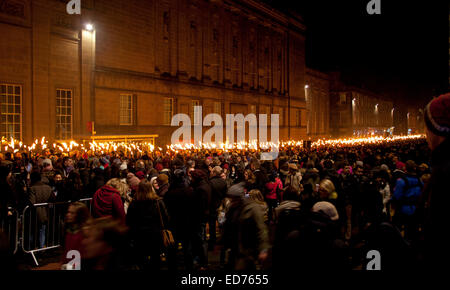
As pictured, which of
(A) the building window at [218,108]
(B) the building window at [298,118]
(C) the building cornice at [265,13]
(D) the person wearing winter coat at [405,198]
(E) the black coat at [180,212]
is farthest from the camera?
(B) the building window at [298,118]

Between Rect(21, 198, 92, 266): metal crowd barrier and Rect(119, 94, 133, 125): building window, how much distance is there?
22.1m

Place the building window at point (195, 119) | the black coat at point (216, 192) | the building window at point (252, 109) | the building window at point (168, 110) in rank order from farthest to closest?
the building window at point (252, 109), the building window at point (195, 119), the building window at point (168, 110), the black coat at point (216, 192)

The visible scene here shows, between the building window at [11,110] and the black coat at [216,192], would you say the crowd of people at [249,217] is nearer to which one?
the black coat at [216,192]

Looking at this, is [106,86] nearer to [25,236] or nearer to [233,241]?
[25,236]

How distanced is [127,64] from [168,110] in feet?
21.9

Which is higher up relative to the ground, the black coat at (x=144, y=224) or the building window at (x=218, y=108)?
the building window at (x=218, y=108)

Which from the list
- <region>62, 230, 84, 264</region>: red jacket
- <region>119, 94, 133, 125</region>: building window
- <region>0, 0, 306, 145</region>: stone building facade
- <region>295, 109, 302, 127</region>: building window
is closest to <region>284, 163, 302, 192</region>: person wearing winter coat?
<region>62, 230, 84, 264</region>: red jacket

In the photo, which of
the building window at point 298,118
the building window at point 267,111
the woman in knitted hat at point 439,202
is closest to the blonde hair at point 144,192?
the woman in knitted hat at point 439,202

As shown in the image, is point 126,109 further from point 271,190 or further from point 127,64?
point 271,190

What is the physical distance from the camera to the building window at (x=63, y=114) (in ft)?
80.3

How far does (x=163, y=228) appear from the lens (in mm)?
6570

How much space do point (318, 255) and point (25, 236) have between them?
7.04 meters

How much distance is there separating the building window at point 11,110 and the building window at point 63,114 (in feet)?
8.57
